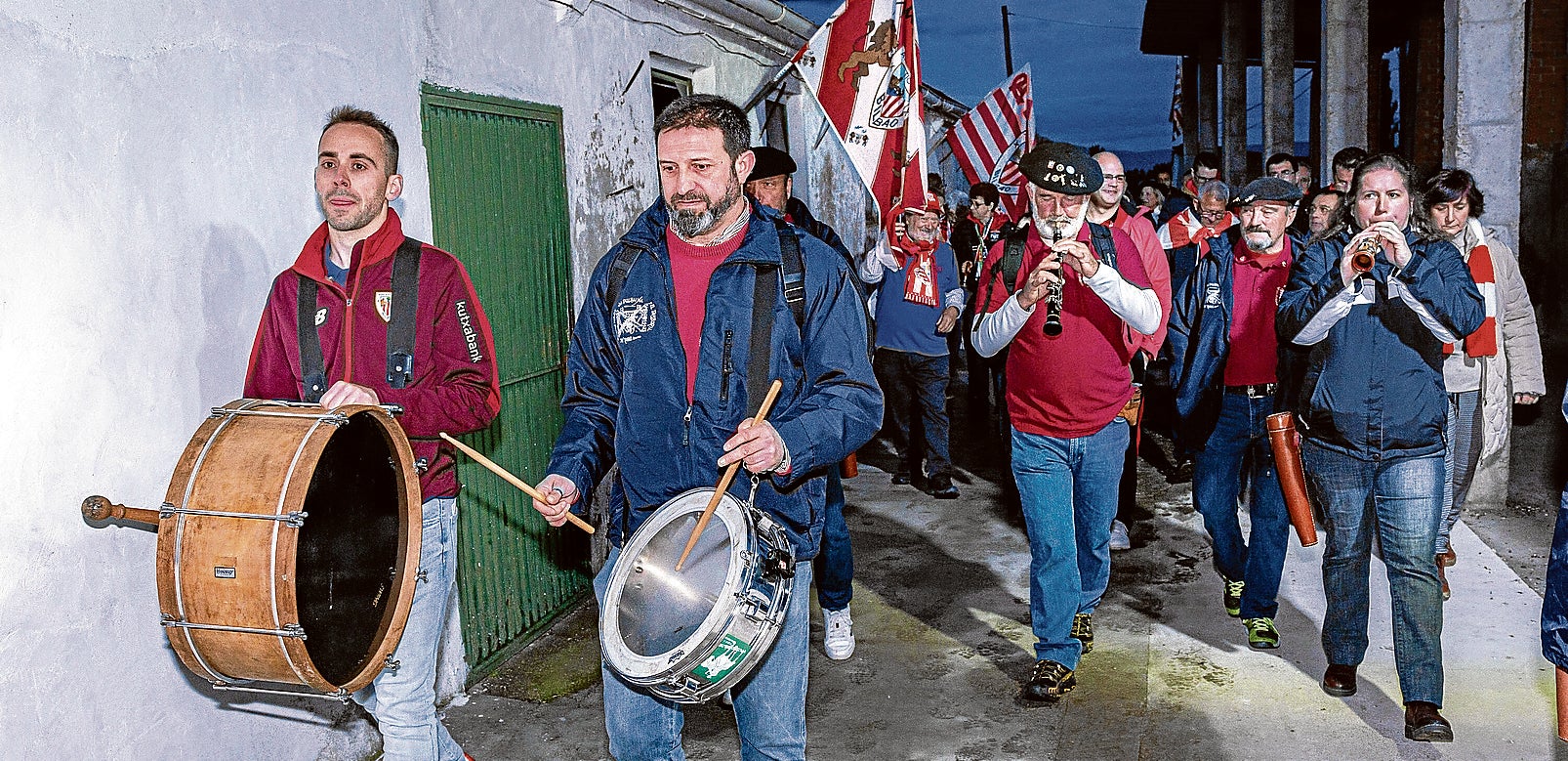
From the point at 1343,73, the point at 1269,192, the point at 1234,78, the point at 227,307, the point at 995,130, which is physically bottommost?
the point at 227,307

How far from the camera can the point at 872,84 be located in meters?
8.24

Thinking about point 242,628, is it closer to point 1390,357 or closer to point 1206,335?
point 1390,357

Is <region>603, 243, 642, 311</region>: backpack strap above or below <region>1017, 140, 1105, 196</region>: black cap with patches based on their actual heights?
below

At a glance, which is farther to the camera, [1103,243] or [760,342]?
[1103,243]

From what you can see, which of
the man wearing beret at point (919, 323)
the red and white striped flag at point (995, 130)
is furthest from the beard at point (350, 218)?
the red and white striped flag at point (995, 130)

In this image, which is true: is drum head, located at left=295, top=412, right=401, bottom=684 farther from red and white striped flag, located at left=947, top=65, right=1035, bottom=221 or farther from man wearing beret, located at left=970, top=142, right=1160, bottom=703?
red and white striped flag, located at left=947, top=65, right=1035, bottom=221

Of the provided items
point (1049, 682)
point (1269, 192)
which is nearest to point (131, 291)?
point (1049, 682)

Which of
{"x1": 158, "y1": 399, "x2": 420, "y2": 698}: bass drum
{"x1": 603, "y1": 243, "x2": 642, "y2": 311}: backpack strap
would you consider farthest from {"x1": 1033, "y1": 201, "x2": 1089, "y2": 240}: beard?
{"x1": 158, "y1": 399, "x2": 420, "y2": 698}: bass drum

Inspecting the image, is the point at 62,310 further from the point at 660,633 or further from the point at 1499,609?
the point at 1499,609

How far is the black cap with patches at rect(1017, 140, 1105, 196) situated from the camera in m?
5.01

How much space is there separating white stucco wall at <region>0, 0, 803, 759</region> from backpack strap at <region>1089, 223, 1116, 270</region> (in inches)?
110

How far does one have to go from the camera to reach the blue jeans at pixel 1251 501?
564cm

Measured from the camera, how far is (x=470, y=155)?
219 inches

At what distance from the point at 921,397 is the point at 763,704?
603cm
